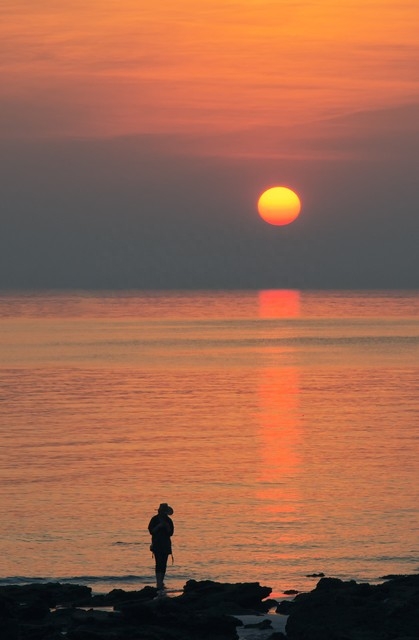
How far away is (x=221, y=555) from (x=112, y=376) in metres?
73.9

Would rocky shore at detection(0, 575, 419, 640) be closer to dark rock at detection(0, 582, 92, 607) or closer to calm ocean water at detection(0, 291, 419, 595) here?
dark rock at detection(0, 582, 92, 607)

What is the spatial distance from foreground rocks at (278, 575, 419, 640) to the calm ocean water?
6.46 metres

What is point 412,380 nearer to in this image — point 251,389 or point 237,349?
point 251,389

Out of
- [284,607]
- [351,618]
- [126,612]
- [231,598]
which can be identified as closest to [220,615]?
[126,612]

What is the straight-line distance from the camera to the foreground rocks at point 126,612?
2364 centimetres

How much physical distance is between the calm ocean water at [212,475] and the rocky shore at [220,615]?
437 centimetres

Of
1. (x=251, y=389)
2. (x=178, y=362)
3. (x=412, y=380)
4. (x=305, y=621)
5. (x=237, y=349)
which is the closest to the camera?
(x=305, y=621)

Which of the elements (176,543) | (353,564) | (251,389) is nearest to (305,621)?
(353,564)

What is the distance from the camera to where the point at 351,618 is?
24.5 metres

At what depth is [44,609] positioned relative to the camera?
2638 cm

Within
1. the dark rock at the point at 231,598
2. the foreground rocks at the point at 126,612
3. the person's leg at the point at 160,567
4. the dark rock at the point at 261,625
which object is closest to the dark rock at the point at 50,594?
the foreground rocks at the point at 126,612

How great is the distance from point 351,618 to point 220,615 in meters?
2.77

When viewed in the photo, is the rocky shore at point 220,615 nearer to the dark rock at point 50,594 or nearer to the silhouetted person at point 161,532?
the dark rock at point 50,594

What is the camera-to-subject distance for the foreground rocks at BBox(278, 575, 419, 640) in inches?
937
